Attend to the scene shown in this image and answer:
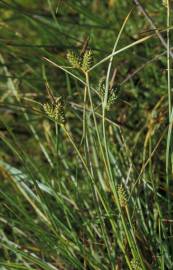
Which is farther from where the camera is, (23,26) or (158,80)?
(23,26)

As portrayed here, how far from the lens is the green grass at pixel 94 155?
88cm

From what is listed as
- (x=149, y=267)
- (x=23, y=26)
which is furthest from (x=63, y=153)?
(x=23, y=26)

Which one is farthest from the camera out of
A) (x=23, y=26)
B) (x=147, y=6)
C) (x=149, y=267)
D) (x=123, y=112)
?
(x=23, y=26)

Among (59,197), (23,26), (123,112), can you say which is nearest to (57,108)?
(59,197)

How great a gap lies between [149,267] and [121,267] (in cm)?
7

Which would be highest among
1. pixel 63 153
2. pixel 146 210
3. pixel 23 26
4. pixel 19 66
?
pixel 23 26

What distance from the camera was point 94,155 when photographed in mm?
1166

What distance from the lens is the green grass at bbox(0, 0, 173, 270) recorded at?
88cm

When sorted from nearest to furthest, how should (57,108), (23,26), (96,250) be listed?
(57,108)
(96,250)
(23,26)

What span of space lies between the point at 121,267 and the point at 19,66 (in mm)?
777

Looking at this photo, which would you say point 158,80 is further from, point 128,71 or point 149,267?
point 149,267

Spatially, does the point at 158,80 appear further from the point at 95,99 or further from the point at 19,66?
the point at 19,66

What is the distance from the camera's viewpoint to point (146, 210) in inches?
41.4

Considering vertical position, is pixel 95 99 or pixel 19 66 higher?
pixel 19 66
